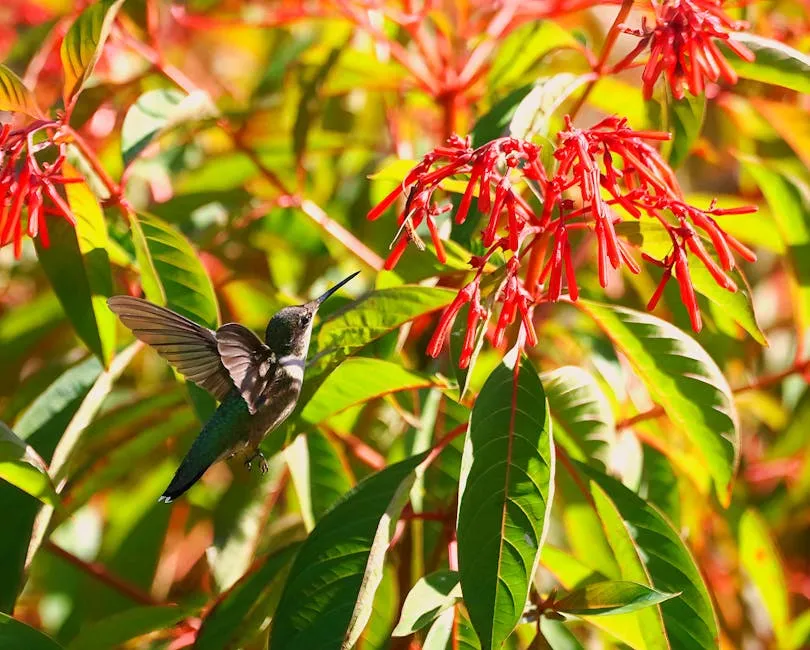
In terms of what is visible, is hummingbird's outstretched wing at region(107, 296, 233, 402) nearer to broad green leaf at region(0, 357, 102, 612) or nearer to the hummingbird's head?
the hummingbird's head

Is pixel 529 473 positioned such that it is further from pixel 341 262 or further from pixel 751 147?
pixel 751 147

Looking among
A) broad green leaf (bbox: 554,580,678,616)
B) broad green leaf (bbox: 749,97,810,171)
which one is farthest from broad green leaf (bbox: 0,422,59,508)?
broad green leaf (bbox: 749,97,810,171)

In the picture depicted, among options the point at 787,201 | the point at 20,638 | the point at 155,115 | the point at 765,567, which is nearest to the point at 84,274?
the point at 155,115

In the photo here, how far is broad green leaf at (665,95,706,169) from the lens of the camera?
1368 mm

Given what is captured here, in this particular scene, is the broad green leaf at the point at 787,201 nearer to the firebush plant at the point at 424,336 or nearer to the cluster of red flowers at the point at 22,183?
the firebush plant at the point at 424,336

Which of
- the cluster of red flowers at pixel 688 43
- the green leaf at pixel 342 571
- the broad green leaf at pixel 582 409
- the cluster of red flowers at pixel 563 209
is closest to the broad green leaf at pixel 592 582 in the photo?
the broad green leaf at pixel 582 409

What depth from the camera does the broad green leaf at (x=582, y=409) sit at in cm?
134

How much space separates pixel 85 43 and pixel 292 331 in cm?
43

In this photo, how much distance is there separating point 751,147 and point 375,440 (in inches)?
42.1

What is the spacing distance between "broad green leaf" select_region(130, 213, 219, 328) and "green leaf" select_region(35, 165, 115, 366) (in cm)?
5

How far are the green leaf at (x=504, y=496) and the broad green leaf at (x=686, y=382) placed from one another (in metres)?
0.18

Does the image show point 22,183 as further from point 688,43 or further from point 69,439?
point 688,43

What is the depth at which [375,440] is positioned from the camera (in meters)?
1.95

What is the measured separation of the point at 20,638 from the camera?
1194mm
